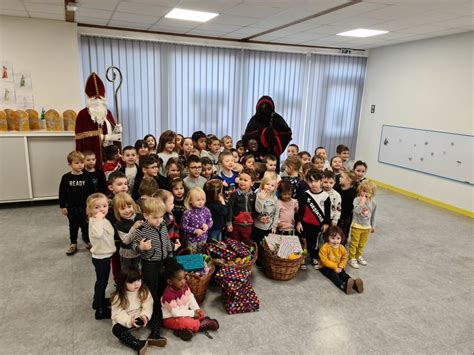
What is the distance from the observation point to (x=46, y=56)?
16.8ft

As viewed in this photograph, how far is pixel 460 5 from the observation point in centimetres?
387

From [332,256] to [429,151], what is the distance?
401 centimetres

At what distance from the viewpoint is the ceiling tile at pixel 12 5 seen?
13.5ft

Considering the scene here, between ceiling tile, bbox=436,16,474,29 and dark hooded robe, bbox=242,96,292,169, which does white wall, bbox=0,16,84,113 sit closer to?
dark hooded robe, bbox=242,96,292,169

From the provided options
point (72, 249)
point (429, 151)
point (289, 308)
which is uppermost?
point (429, 151)

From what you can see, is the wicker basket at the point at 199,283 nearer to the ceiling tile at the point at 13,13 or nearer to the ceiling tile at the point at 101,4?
the ceiling tile at the point at 101,4

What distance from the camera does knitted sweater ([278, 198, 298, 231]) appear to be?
348 centimetres

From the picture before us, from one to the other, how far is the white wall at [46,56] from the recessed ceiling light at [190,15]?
164 centimetres

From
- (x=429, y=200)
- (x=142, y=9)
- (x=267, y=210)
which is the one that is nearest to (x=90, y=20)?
(x=142, y=9)

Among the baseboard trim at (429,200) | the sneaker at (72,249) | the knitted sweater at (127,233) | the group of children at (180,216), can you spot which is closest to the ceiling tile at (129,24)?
the group of children at (180,216)

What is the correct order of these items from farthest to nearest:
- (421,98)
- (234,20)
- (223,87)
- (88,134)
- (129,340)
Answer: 1. (223,87)
2. (421,98)
3. (234,20)
4. (88,134)
5. (129,340)

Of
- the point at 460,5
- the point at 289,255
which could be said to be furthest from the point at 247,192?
the point at 460,5

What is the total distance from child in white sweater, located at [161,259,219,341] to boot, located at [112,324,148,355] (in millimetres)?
251

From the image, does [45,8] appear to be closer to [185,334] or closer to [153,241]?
[153,241]
